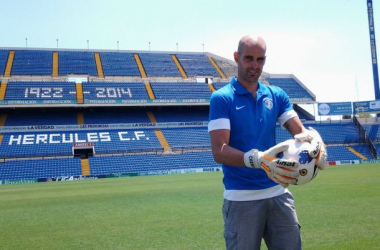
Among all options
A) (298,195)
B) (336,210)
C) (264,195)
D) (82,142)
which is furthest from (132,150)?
(264,195)

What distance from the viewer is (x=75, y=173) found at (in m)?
39.5

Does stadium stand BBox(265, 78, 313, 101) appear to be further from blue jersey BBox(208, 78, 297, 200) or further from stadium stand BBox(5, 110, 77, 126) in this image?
blue jersey BBox(208, 78, 297, 200)

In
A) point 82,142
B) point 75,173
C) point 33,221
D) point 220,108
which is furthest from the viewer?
point 82,142

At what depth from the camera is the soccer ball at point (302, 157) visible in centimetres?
296

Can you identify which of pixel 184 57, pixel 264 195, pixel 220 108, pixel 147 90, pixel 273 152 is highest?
pixel 184 57

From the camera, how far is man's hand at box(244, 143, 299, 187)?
2.96 m

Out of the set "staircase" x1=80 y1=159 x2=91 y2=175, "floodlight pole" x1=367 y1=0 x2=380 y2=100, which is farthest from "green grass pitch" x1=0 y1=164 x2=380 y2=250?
"floodlight pole" x1=367 y1=0 x2=380 y2=100

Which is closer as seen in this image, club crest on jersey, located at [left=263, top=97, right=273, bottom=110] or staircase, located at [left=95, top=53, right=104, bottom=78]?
club crest on jersey, located at [left=263, top=97, right=273, bottom=110]

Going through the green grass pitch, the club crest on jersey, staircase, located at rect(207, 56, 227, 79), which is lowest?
the green grass pitch

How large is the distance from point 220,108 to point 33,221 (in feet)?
32.4

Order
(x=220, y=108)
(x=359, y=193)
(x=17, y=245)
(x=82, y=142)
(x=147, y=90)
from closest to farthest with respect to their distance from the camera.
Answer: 1. (x=220, y=108)
2. (x=17, y=245)
3. (x=359, y=193)
4. (x=82, y=142)
5. (x=147, y=90)

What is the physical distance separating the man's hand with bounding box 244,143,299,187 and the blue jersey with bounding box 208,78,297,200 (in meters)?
0.31

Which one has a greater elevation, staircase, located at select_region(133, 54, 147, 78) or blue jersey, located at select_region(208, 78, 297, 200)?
staircase, located at select_region(133, 54, 147, 78)

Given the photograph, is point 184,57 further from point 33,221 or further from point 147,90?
point 33,221
